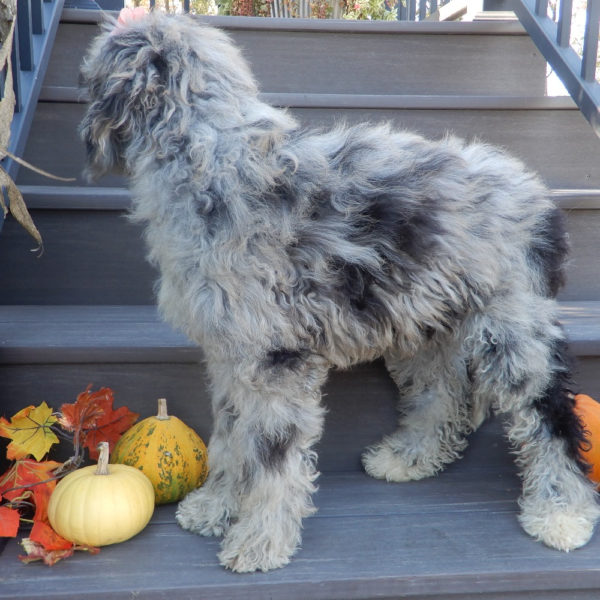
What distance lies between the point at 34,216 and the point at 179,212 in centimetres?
137

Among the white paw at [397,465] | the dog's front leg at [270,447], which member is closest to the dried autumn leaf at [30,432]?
the dog's front leg at [270,447]

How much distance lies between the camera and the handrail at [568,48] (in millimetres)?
3164

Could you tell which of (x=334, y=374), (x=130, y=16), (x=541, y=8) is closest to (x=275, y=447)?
(x=334, y=374)

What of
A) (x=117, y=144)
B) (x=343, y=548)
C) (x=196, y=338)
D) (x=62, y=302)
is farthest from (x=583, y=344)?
(x=62, y=302)

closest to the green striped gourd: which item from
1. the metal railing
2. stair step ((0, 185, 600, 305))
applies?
stair step ((0, 185, 600, 305))

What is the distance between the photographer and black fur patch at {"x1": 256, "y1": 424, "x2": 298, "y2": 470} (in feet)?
6.33

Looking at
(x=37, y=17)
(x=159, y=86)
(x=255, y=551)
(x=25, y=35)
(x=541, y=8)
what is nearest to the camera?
(x=159, y=86)

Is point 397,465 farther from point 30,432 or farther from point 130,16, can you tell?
point 130,16

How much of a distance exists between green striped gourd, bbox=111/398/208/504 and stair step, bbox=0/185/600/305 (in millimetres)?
908

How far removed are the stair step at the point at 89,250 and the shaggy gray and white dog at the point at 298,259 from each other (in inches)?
38.6

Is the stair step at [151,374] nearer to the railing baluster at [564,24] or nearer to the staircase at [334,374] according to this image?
the staircase at [334,374]

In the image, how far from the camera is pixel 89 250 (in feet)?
10.0

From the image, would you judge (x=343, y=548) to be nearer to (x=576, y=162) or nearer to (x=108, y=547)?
(x=108, y=547)

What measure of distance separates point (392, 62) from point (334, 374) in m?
2.22
